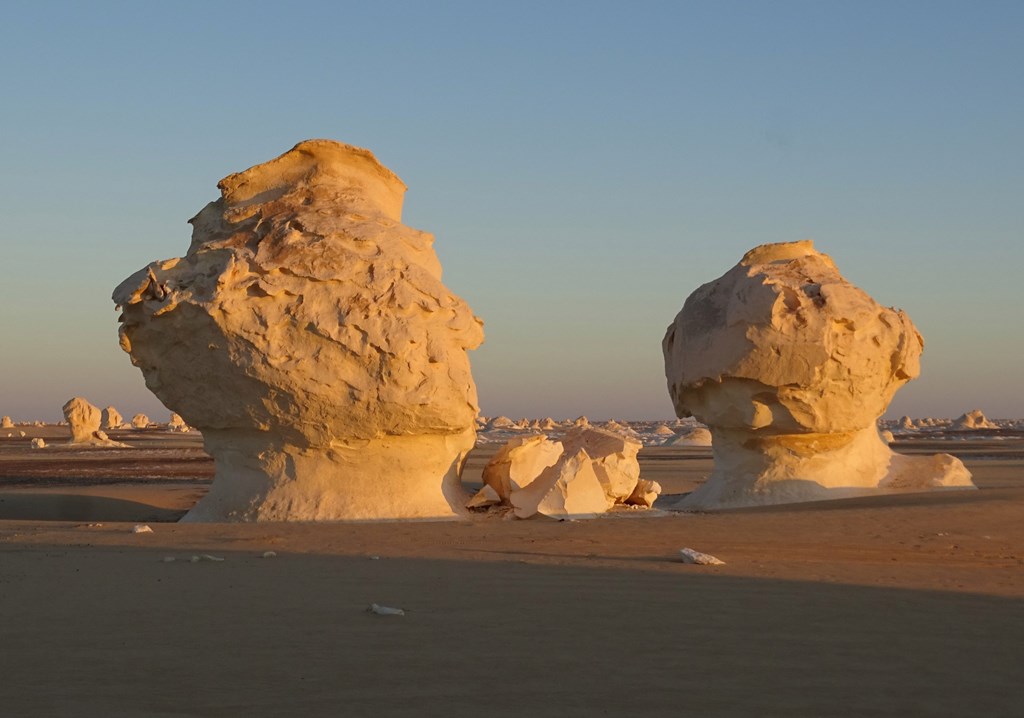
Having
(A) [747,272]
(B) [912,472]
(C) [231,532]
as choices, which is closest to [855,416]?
(B) [912,472]

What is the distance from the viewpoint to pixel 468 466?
3675cm

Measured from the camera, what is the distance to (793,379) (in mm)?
16109

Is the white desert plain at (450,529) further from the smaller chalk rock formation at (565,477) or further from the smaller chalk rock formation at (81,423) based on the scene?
the smaller chalk rock formation at (81,423)

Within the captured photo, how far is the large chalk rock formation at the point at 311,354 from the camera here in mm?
13328

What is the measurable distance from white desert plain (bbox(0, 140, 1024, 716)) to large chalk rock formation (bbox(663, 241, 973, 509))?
0.17ft

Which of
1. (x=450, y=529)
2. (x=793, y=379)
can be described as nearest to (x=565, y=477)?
(x=450, y=529)

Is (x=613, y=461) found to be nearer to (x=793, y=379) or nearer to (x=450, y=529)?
(x=793, y=379)

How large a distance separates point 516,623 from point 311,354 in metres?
7.80

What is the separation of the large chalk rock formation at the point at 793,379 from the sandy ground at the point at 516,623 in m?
4.85

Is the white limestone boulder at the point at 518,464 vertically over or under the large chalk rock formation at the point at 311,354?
under

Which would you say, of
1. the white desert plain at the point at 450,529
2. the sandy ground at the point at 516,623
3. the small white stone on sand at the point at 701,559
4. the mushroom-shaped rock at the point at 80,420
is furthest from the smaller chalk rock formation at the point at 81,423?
the small white stone on sand at the point at 701,559

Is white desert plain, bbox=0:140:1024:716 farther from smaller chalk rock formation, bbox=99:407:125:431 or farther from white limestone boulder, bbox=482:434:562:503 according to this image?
smaller chalk rock formation, bbox=99:407:125:431

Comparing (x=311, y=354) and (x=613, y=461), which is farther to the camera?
(x=613, y=461)

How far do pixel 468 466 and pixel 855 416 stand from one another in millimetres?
21270
